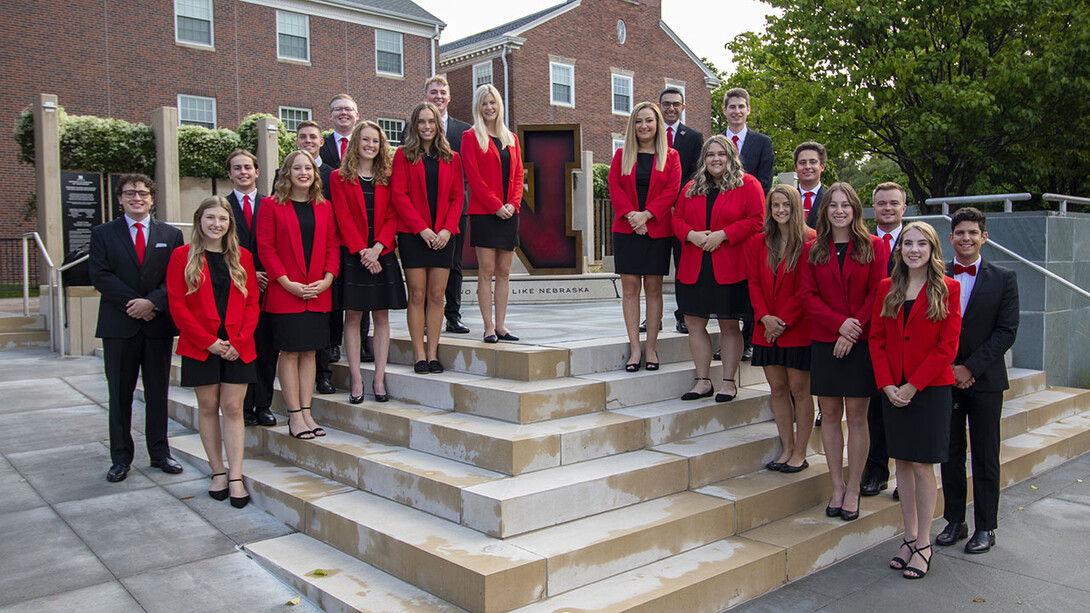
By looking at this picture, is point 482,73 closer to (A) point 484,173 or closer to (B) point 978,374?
(A) point 484,173

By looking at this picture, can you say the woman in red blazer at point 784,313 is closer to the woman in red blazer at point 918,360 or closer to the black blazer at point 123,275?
the woman in red blazer at point 918,360

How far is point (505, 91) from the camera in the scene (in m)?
28.3

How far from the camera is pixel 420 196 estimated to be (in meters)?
5.54

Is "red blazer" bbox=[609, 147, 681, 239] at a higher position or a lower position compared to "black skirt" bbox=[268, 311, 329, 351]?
higher

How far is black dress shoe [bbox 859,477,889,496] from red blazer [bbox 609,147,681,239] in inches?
84.7

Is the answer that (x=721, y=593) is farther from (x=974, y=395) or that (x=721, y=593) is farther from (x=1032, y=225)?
(x=1032, y=225)

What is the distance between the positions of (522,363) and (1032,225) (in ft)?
19.7

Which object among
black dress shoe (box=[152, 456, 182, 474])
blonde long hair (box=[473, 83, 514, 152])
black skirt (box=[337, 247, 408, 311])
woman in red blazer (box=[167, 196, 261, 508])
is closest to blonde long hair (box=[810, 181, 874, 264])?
blonde long hair (box=[473, 83, 514, 152])

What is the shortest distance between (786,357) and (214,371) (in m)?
3.54

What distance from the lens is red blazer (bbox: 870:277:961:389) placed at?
4.16 m

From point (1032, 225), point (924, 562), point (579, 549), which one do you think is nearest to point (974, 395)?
point (924, 562)

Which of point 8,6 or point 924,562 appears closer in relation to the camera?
point 924,562

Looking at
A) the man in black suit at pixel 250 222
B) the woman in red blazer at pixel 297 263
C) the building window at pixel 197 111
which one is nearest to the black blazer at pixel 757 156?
the woman in red blazer at pixel 297 263

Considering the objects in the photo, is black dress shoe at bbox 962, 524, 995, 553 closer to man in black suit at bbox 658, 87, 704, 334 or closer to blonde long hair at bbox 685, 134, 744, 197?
man in black suit at bbox 658, 87, 704, 334
